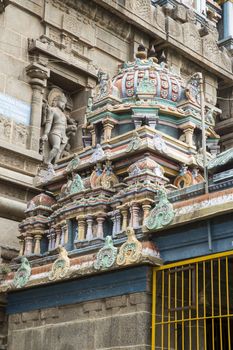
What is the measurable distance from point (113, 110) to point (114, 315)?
4.45m

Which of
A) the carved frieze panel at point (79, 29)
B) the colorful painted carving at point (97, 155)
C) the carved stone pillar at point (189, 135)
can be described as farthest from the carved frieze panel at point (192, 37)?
the colorful painted carving at point (97, 155)

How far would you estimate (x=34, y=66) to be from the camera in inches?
628

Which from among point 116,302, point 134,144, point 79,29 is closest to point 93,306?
point 116,302

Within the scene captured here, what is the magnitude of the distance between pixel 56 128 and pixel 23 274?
22.1ft

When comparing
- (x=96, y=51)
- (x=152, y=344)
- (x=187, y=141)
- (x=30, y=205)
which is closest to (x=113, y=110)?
(x=187, y=141)

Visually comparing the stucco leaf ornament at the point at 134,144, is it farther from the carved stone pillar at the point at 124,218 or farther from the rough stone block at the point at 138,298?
the rough stone block at the point at 138,298

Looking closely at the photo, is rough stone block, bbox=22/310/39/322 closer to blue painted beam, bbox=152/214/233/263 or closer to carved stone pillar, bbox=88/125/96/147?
blue painted beam, bbox=152/214/233/263

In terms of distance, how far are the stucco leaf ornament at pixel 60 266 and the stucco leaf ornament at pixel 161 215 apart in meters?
1.51

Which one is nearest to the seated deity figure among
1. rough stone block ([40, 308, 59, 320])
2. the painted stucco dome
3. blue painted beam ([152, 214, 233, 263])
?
the painted stucco dome

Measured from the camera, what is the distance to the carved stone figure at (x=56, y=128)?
16.3m

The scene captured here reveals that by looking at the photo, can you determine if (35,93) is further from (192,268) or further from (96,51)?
(192,268)

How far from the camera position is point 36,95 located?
52.5 feet

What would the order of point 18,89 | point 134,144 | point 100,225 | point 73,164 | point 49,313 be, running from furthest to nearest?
point 18,89 < point 73,164 < point 134,144 < point 100,225 < point 49,313

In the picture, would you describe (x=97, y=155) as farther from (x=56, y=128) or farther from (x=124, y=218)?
(x=56, y=128)
